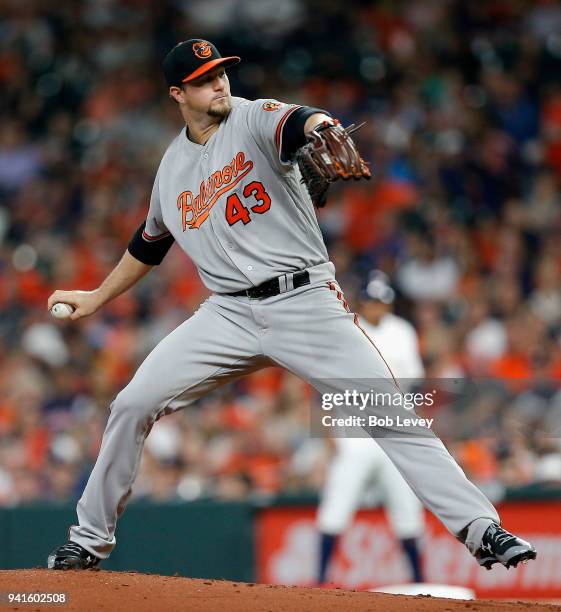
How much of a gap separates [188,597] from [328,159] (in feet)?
4.96

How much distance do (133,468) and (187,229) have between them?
874 millimetres

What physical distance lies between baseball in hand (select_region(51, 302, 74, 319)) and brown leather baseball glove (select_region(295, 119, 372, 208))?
1192mm

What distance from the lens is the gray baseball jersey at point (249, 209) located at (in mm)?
3924

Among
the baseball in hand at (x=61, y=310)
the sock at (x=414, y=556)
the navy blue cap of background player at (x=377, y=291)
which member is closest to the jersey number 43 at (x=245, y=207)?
the baseball in hand at (x=61, y=310)

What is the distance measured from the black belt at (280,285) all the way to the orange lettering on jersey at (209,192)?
0.32 metres

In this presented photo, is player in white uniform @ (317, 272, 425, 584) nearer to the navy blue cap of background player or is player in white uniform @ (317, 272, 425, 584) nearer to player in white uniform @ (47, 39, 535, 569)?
the navy blue cap of background player

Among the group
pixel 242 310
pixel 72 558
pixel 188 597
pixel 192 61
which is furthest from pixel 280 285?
pixel 72 558

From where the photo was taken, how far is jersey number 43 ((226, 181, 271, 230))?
3930mm

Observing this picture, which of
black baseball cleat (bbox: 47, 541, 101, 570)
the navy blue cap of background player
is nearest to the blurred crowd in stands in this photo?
the navy blue cap of background player

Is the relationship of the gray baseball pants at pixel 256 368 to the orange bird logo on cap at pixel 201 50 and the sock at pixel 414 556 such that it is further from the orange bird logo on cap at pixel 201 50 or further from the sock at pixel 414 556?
the sock at pixel 414 556

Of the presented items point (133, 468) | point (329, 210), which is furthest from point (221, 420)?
point (133, 468)

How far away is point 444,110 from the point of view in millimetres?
10227

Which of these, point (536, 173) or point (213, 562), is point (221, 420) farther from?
point (536, 173)

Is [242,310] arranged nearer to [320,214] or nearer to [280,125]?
→ [280,125]
